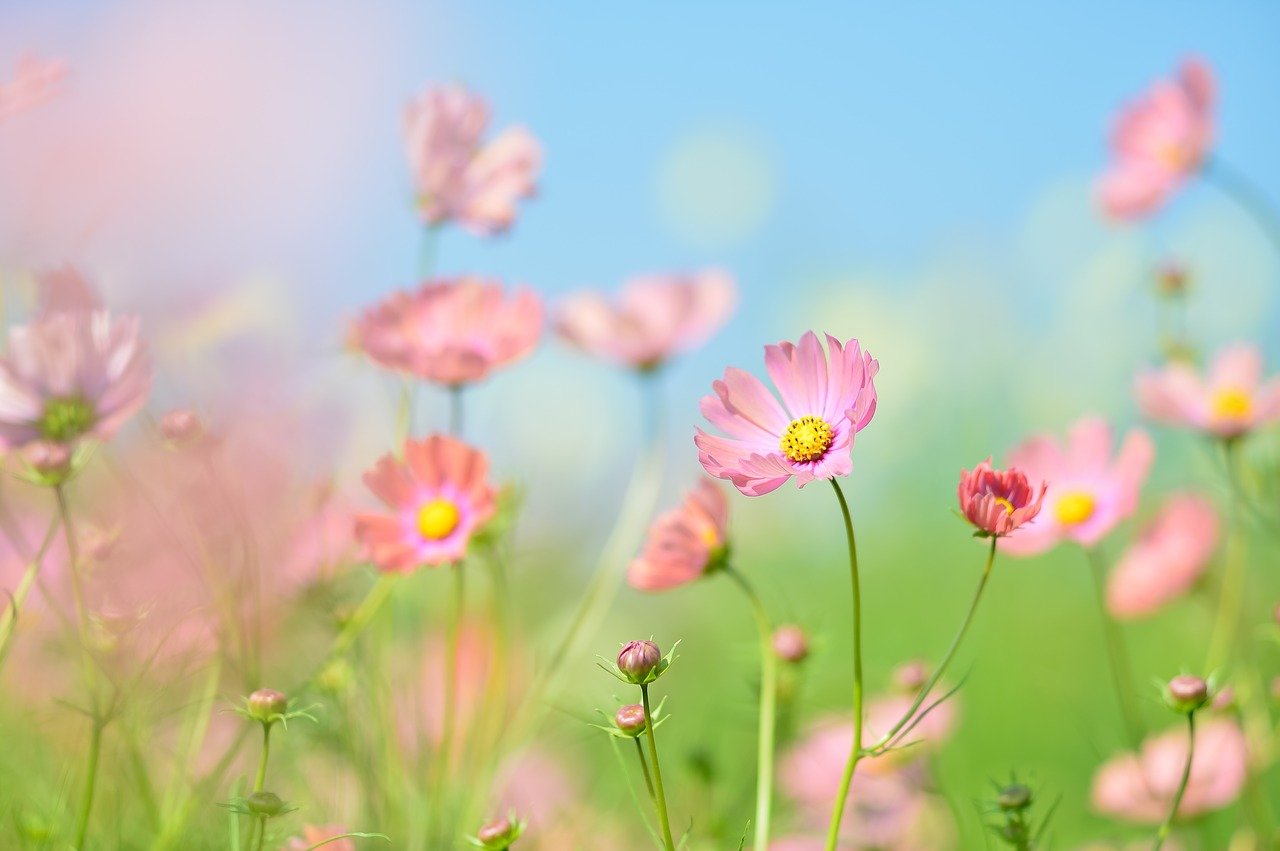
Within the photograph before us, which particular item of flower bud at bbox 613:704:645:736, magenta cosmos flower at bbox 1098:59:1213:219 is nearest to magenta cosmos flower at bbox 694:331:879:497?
flower bud at bbox 613:704:645:736

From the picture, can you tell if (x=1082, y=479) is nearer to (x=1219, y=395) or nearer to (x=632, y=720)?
(x=1219, y=395)

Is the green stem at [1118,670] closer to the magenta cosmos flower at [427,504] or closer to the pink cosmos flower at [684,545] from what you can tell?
the pink cosmos flower at [684,545]

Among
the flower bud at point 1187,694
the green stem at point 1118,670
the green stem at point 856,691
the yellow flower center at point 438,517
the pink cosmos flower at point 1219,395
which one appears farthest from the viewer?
the pink cosmos flower at point 1219,395

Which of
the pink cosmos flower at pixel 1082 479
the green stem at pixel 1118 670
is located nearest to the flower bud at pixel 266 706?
the pink cosmos flower at pixel 1082 479

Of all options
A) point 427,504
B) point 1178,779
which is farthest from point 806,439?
point 1178,779

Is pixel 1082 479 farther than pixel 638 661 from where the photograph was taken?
Yes

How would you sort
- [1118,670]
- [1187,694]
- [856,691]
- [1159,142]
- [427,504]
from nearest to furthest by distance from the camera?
[856,691], [1187,694], [427,504], [1118,670], [1159,142]
